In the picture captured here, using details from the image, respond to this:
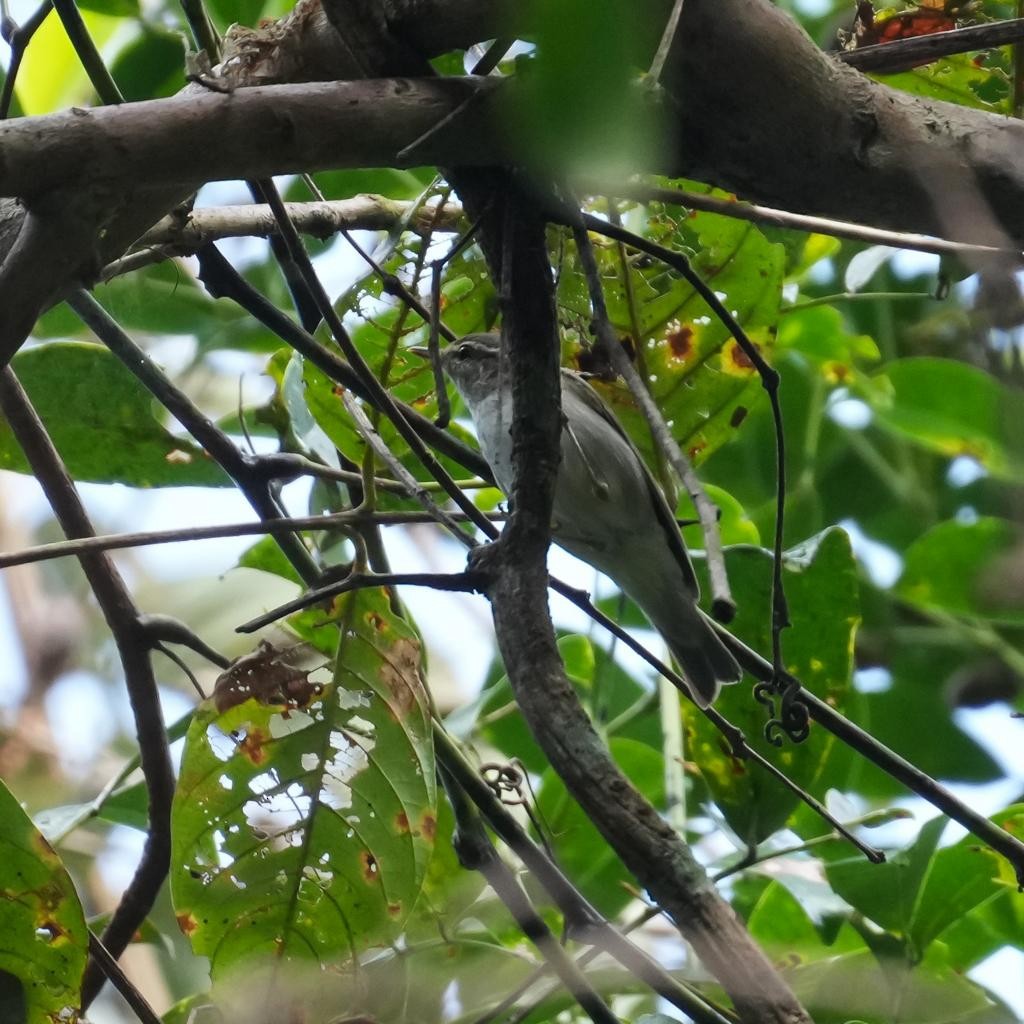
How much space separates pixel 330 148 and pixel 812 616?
1.14 metres

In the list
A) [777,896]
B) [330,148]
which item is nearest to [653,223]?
[330,148]

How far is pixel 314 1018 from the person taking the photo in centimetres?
175

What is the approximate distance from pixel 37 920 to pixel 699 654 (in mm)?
1138

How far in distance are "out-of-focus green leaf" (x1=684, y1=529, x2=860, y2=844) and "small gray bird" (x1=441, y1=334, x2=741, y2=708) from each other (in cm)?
19

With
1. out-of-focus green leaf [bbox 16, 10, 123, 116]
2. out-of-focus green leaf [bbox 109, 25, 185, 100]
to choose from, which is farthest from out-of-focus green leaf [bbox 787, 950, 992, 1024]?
out-of-focus green leaf [bbox 16, 10, 123, 116]

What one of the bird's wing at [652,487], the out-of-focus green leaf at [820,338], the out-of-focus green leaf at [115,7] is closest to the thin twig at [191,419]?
the bird's wing at [652,487]

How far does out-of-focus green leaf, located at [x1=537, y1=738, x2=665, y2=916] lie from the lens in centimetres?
240

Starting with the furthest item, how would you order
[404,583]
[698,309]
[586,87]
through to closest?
[698,309] → [404,583] → [586,87]

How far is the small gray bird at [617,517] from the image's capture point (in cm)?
217

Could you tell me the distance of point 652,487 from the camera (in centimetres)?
234

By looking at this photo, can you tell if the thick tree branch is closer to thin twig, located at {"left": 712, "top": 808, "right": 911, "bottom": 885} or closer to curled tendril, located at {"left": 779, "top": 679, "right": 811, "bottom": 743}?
curled tendril, located at {"left": 779, "top": 679, "right": 811, "bottom": 743}

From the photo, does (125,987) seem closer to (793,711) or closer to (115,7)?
(793,711)

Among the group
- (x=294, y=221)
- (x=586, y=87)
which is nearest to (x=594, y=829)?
(x=294, y=221)

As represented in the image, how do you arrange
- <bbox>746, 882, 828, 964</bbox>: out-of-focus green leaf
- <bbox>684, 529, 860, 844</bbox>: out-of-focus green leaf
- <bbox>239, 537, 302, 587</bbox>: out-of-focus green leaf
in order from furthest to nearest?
1. <bbox>239, 537, 302, 587</bbox>: out-of-focus green leaf
2. <bbox>746, 882, 828, 964</bbox>: out-of-focus green leaf
3. <bbox>684, 529, 860, 844</bbox>: out-of-focus green leaf
